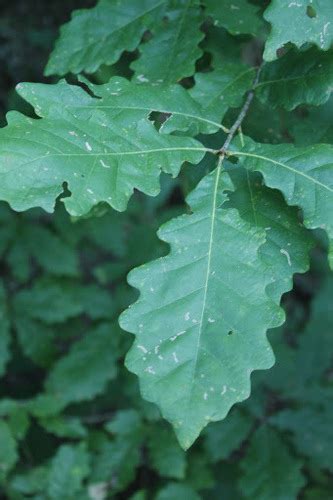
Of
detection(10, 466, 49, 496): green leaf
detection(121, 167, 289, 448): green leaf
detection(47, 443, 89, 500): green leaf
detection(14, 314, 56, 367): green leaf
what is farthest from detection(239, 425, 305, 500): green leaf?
detection(121, 167, 289, 448): green leaf

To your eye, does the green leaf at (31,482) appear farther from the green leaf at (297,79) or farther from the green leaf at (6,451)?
the green leaf at (297,79)

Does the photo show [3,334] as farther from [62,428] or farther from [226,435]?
[226,435]

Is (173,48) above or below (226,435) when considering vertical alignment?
above

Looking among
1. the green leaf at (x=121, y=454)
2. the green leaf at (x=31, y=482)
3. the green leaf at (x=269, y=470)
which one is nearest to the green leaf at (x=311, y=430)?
the green leaf at (x=269, y=470)

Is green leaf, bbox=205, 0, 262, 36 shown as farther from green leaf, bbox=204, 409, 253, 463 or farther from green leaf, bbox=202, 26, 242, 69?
green leaf, bbox=204, 409, 253, 463

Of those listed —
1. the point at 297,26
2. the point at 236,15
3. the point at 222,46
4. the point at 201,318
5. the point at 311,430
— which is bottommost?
the point at 311,430

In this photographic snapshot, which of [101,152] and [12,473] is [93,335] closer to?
[12,473]

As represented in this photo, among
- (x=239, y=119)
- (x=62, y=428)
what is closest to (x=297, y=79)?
(x=239, y=119)
